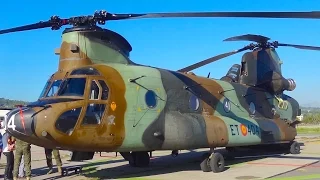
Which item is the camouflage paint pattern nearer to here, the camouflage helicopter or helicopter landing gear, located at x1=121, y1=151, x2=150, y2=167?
the camouflage helicopter

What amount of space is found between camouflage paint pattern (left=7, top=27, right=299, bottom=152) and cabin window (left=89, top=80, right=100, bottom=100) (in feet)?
0.36

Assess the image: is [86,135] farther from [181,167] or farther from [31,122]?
[181,167]

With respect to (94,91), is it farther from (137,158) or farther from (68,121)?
(137,158)

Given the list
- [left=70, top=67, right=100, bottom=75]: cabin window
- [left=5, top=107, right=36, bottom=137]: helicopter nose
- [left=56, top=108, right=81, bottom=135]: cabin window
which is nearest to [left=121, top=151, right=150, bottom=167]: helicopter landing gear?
[left=70, top=67, right=100, bottom=75]: cabin window

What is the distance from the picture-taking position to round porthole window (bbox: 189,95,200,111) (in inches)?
482

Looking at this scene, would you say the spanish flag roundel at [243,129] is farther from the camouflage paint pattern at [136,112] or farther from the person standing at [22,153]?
the person standing at [22,153]

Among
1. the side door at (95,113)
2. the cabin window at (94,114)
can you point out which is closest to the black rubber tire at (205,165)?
the side door at (95,113)

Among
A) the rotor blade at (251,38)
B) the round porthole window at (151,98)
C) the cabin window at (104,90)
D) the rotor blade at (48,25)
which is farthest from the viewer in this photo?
the rotor blade at (251,38)

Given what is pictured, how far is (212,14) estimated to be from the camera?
28.3 ft

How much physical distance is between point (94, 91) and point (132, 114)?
3.89 ft

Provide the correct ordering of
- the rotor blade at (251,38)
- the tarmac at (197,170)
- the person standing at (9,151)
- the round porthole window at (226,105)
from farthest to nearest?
the rotor blade at (251,38) < the round porthole window at (226,105) < the person standing at (9,151) < the tarmac at (197,170)

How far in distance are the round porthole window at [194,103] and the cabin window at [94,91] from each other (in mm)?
3426

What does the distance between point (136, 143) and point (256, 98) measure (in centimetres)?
701

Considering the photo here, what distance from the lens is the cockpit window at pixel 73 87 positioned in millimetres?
9758
